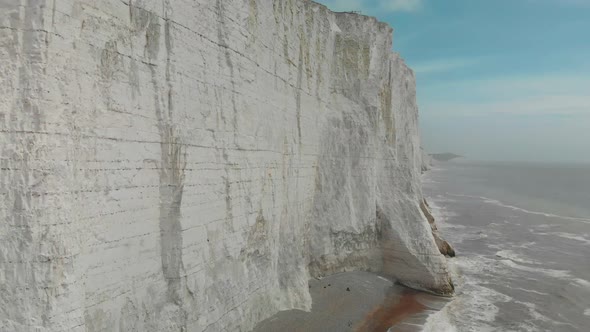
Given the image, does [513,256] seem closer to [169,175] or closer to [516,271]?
[516,271]

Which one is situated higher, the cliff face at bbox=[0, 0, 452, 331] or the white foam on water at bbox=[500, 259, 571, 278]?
the cliff face at bbox=[0, 0, 452, 331]

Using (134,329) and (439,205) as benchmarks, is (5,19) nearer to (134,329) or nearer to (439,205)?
(134,329)

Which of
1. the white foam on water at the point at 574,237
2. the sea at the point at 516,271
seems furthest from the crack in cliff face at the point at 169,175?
the white foam on water at the point at 574,237

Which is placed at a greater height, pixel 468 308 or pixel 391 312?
pixel 391 312

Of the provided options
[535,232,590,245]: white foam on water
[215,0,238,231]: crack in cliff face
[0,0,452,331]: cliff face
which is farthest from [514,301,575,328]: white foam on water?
[535,232,590,245]: white foam on water

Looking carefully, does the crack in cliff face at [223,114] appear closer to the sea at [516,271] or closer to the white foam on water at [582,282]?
the sea at [516,271]

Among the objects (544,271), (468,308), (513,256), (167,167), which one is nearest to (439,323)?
(468,308)

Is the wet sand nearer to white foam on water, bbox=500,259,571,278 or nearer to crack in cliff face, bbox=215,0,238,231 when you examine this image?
crack in cliff face, bbox=215,0,238,231
